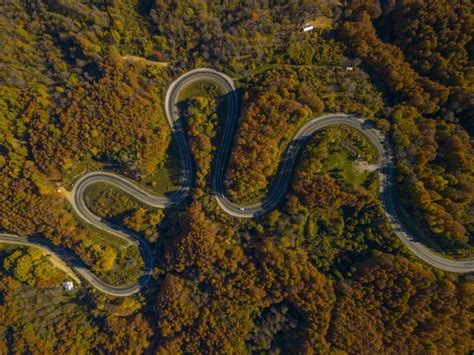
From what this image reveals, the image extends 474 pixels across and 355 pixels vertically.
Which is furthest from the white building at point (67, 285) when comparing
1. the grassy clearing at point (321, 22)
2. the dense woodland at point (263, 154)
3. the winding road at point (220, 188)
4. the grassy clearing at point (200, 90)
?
the grassy clearing at point (321, 22)

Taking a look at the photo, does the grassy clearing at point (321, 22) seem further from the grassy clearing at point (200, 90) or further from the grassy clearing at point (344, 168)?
the grassy clearing at point (344, 168)

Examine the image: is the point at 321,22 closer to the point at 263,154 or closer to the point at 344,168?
the point at 263,154

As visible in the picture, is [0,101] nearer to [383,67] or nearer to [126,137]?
[126,137]

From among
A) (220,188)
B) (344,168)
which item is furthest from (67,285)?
(344,168)

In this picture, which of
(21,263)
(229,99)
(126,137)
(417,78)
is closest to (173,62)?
(229,99)

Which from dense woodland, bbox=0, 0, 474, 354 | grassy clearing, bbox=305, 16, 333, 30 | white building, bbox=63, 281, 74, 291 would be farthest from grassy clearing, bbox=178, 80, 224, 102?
white building, bbox=63, 281, 74, 291

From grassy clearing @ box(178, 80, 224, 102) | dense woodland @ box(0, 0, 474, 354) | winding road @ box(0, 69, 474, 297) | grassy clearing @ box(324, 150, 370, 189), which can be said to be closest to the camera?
dense woodland @ box(0, 0, 474, 354)

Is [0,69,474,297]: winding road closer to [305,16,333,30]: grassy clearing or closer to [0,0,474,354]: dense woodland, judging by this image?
[0,0,474,354]: dense woodland
